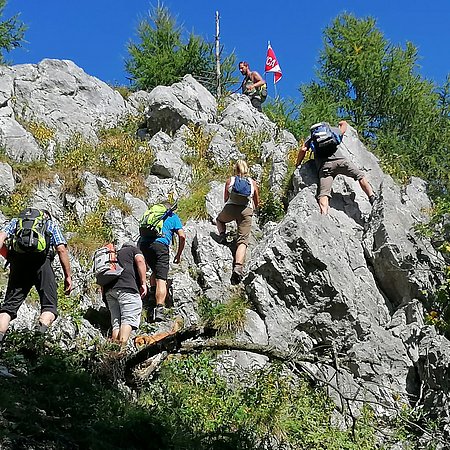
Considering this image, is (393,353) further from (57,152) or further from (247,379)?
(57,152)

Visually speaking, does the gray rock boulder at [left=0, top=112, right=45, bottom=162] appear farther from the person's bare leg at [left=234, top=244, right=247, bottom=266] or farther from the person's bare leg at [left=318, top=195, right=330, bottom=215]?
the person's bare leg at [left=318, top=195, right=330, bottom=215]

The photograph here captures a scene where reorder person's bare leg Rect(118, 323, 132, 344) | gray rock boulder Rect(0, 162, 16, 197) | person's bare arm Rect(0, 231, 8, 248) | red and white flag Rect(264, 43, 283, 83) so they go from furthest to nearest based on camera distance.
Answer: red and white flag Rect(264, 43, 283, 83) < gray rock boulder Rect(0, 162, 16, 197) < person's bare leg Rect(118, 323, 132, 344) < person's bare arm Rect(0, 231, 8, 248)

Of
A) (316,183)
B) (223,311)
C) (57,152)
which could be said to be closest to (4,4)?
(57,152)

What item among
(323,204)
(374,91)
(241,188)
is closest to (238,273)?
(241,188)

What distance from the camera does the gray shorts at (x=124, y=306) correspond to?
805 cm

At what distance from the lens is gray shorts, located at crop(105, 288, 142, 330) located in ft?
26.4

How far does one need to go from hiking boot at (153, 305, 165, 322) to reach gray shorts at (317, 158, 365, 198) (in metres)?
3.68

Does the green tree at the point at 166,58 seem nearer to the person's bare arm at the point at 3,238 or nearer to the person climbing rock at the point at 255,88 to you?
the person climbing rock at the point at 255,88

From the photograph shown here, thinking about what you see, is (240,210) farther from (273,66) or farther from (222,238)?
(273,66)

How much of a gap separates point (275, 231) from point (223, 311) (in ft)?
5.49

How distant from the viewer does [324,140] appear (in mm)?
11070

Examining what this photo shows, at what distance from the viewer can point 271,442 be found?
7062mm

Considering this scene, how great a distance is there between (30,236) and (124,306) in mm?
1686

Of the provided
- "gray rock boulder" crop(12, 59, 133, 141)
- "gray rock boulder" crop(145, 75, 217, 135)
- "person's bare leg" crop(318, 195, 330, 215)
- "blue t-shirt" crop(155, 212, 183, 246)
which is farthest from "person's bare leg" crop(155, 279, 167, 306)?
"gray rock boulder" crop(145, 75, 217, 135)
